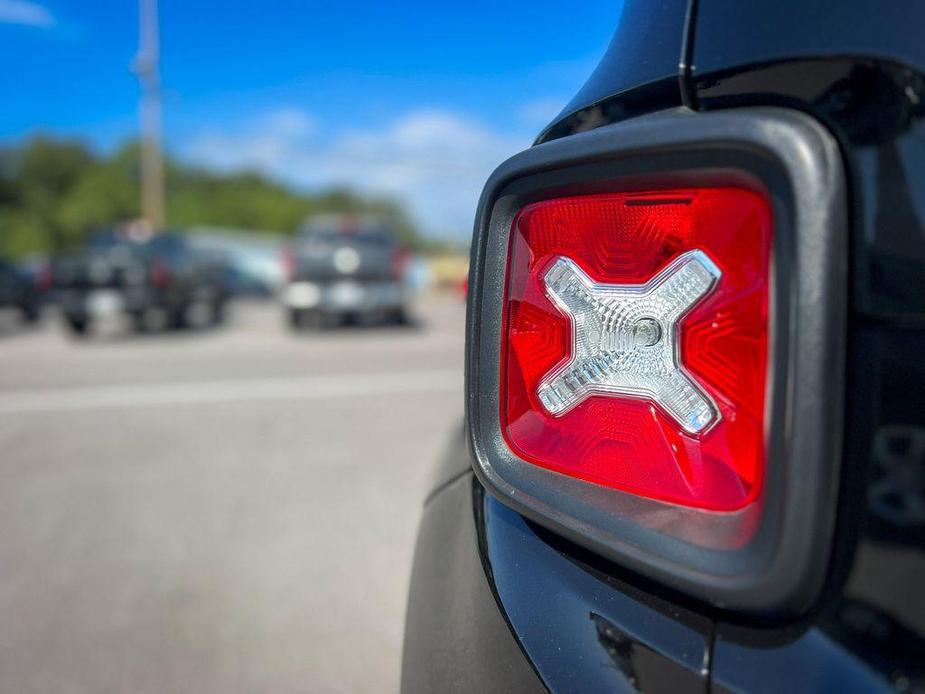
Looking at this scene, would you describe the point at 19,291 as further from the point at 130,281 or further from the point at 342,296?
the point at 342,296

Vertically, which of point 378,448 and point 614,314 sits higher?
point 614,314

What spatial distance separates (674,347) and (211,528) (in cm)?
325

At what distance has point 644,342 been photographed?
805mm

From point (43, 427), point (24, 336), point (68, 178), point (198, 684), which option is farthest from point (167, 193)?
point (198, 684)

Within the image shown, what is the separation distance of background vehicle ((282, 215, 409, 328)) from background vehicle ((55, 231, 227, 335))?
1.95 meters

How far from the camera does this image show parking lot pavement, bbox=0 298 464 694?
2475 mm

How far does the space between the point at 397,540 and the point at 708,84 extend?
3028 millimetres

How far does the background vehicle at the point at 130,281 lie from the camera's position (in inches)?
472

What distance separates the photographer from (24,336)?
12969 millimetres

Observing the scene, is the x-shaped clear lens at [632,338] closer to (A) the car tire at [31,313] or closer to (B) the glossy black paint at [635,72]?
(B) the glossy black paint at [635,72]

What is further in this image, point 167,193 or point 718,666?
point 167,193

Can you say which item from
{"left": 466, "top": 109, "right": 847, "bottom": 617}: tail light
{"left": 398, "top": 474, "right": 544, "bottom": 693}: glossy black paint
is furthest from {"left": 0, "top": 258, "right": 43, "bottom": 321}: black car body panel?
{"left": 466, "top": 109, "right": 847, "bottom": 617}: tail light

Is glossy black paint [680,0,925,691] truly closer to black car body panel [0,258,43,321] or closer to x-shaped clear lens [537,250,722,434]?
x-shaped clear lens [537,250,722,434]

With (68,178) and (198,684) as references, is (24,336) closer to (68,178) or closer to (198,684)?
(198,684)
